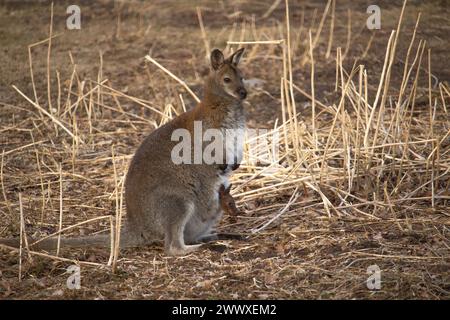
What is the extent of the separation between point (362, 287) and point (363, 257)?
1.62 feet

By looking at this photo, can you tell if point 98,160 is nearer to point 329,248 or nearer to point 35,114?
point 35,114

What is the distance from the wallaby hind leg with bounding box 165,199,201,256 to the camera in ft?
17.9

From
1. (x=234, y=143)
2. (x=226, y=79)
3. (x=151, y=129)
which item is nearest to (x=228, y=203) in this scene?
(x=234, y=143)

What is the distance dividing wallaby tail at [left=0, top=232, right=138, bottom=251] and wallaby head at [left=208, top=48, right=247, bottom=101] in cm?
128

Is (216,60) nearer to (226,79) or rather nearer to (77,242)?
(226,79)

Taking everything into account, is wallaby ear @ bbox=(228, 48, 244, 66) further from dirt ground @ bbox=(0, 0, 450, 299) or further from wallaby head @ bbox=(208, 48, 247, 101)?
dirt ground @ bbox=(0, 0, 450, 299)

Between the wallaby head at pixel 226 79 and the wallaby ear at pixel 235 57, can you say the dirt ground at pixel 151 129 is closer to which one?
the wallaby head at pixel 226 79

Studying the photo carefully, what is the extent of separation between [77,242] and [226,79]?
1.62 meters

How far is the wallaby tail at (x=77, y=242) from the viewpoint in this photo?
5.38 m

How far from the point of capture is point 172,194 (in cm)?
557

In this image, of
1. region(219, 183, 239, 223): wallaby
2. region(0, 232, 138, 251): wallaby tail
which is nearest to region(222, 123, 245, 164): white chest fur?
region(219, 183, 239, 223): wallaby

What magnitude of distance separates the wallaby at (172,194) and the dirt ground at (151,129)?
0.41 feet

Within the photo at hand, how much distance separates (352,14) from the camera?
39.6ft
